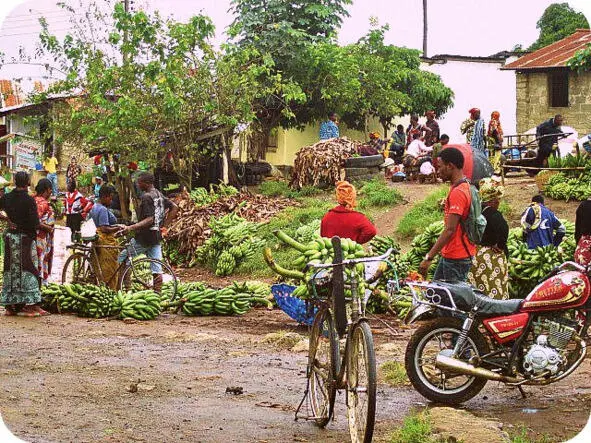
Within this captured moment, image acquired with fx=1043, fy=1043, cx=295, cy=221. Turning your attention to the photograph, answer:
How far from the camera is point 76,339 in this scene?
883cm

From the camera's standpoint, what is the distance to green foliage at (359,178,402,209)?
15.0 meters

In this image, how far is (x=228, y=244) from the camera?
14.3 metres

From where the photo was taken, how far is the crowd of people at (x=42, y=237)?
383 inches

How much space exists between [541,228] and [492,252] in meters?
2.24

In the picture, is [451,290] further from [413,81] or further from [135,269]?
[413,81]

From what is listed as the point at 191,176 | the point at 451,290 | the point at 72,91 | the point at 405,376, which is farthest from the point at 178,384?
the point at 72,91

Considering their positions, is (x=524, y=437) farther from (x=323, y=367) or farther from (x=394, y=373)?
(x=394, y=373)

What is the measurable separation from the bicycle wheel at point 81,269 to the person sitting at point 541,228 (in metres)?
4.50

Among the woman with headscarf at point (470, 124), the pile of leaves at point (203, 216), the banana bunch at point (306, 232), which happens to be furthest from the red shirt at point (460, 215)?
the woman with headscarf at point (470, 124)

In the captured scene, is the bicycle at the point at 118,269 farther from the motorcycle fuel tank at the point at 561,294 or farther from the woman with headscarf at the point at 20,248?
the motorcycle fuel tank at the point at 561,294

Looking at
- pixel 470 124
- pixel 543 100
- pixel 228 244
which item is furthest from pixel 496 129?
pixel 543 100

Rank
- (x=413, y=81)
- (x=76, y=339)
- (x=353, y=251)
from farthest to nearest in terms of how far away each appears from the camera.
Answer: (x=413, y=81) < (x=76, y=339) < (x=353, y=251)

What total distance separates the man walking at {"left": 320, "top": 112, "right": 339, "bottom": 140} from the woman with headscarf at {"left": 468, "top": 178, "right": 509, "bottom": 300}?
10.3 m

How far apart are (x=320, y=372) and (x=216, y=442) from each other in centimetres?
64
